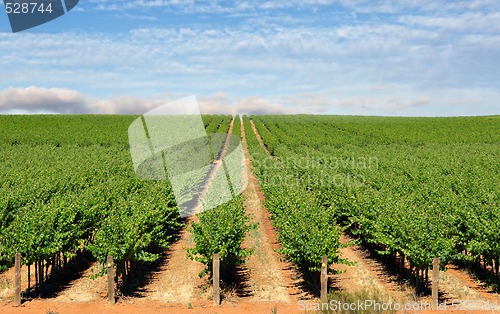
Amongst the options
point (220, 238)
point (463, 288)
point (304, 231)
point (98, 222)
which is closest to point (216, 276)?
point (220, 238)

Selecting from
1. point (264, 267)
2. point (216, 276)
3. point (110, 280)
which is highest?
point (216, 276)

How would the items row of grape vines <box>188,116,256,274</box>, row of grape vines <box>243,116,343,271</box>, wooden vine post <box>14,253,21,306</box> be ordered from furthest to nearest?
row of grape vines <box>188,116,256,274</box> < row of grape vines <box>243,116,343,271</box> < wooden vine post <box>14,253,21,306</box>

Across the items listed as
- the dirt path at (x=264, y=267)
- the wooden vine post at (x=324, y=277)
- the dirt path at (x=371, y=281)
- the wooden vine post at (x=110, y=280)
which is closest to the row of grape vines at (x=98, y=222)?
the wooden vine post at (x=110, y=280)

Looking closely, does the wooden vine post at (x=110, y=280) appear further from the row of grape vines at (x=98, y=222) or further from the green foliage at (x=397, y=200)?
the green foliage at (x=397, y=200)

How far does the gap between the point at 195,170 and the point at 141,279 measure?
16760 mm

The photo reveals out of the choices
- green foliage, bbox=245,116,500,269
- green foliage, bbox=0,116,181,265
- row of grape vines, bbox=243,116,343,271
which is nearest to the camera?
row of grape vines, bbox=243,116,343,271

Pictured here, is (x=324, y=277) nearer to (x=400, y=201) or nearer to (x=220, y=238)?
(x=220, y=238)

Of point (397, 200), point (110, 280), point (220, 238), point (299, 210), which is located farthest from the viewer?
point (397, 200)

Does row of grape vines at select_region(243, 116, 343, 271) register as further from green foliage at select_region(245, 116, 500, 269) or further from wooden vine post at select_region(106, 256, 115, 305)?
wooden vine post at select_region(106, 256, 115, 305)

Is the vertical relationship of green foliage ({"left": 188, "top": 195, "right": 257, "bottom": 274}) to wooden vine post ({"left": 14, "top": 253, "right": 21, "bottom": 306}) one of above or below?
above

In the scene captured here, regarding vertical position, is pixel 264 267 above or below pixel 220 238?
below

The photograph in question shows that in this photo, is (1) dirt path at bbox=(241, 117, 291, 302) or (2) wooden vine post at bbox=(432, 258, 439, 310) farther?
(1) dirt path at bbox=(241, 117, 291, 302)

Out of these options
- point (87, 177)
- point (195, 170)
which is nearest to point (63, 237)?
point (87, 177)

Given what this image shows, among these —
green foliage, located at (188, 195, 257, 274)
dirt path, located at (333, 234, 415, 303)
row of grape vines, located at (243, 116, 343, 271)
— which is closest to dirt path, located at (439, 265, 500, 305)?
dirt path, located at (333, 234, 415, 303)
